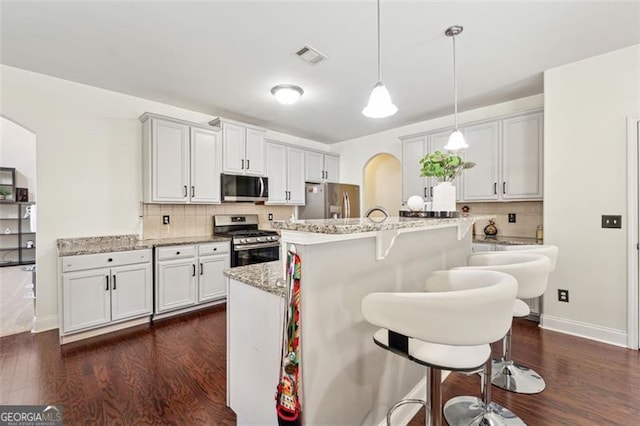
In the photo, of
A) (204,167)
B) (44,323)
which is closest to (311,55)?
(204,167)

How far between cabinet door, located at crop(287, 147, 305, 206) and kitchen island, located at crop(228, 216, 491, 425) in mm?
3365

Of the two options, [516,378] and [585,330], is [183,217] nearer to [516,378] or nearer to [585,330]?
[516,378]

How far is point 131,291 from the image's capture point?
10.2ft

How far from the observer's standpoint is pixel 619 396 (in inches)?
74.7

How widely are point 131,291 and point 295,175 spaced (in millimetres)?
2933

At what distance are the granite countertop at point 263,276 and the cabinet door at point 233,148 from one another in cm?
261

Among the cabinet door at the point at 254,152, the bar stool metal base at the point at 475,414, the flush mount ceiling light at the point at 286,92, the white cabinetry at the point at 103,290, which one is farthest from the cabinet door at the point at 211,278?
the bar stool metal base at the point at 475,414

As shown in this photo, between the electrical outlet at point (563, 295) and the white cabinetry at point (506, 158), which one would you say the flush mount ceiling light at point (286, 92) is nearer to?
the white cabinetry at point (506, 158)

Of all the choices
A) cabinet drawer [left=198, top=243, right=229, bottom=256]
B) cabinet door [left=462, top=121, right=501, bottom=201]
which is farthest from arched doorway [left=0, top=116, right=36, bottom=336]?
cabinet door [left=462, top=121, right=501, bottom=201]

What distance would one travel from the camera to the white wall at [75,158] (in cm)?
297

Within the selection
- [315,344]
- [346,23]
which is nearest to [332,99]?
[346,23]

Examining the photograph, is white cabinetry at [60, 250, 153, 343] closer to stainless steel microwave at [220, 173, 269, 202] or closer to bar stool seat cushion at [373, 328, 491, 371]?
stainless steel microwave at [220, 173, 269, 202]

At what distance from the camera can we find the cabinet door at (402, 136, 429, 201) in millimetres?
4246

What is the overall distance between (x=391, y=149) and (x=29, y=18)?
15.1ft
